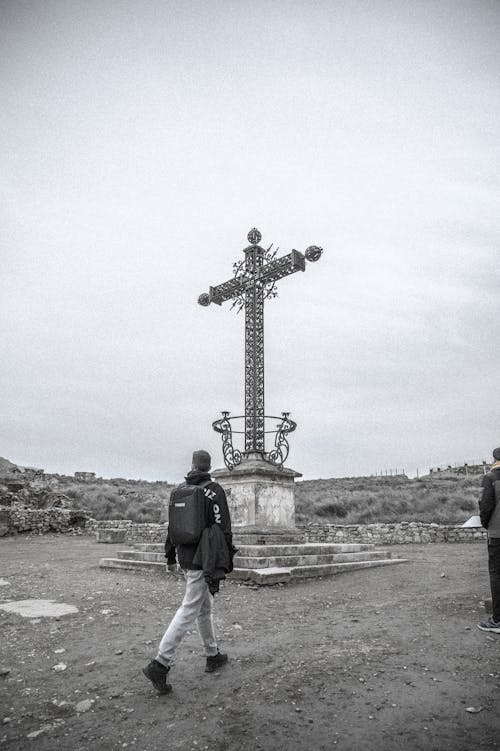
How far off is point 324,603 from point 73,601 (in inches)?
134

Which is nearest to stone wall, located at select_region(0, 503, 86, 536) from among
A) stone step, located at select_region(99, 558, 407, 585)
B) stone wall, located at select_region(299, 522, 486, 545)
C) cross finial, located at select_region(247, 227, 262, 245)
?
stone wall, located at select_region(299, 522, 486, 545)

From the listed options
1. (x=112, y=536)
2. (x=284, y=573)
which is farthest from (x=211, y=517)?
(x=112, y=536)

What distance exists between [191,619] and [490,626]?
311cm

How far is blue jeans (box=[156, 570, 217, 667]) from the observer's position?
10.5ft

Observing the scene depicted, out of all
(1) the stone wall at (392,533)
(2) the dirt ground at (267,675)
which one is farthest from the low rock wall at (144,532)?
(2) the dirt ground at (267,675)

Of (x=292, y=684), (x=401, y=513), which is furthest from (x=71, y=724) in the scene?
(x=401, y=513)

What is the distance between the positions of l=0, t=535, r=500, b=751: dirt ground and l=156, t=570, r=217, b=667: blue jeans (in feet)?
0.80

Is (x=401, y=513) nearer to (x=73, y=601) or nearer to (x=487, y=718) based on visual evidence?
(x=73, y=601)

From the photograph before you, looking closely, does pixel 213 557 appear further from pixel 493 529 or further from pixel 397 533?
pixel 397 533

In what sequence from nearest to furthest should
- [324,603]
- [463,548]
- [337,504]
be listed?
1. [324,603]
2. [463,548]
3. [337,504]

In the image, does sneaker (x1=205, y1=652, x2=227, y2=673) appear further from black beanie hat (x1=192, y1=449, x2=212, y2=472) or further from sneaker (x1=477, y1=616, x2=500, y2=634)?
sneaker (x1=477, y1=616, x2=500, y2=634)

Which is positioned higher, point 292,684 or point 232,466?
point 232,466

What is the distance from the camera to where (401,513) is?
1986 centimetres

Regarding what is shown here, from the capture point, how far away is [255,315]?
1057 centimetres
